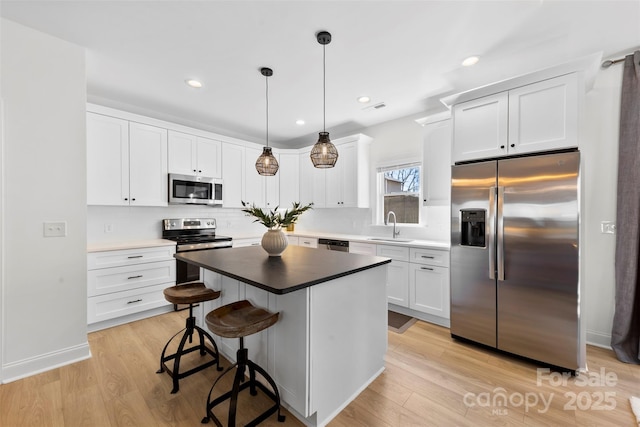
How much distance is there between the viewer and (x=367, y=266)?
1.86m

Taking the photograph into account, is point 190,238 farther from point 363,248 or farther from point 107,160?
point 363,248

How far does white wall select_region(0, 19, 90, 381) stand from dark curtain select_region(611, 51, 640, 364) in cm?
482

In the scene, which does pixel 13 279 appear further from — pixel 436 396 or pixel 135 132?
pixel 436 396

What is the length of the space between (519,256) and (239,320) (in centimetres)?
236

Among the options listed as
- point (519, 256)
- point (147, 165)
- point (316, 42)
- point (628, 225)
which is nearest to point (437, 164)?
point (519, 256)

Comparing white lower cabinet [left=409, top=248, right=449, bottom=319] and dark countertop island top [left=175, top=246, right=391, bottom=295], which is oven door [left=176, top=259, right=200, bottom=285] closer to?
dark countertop island top [left=175, top=246, right=391, bottom=295]

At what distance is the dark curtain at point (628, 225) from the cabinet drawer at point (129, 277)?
476cm

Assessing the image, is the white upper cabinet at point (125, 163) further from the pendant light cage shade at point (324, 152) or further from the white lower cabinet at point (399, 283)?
the white lower cabinet at point (399, 283)

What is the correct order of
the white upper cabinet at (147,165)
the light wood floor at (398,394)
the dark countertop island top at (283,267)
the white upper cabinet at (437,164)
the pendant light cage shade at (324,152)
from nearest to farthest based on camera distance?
the dark countertop island top at (283,267) → the light wood floor at (398,394) → the pendant light cage shade at (324,152) → the white upper cabinet at (437,164) → the white upper cabinet at (147,165)

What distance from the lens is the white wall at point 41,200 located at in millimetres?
2041

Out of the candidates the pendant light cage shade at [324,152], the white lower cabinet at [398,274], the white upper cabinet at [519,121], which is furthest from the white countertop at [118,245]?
the white upper cabinet at [519,121]

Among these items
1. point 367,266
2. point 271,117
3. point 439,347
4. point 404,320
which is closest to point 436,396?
point 439,347

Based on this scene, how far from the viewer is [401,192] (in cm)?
411

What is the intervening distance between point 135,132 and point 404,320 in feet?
13.6
